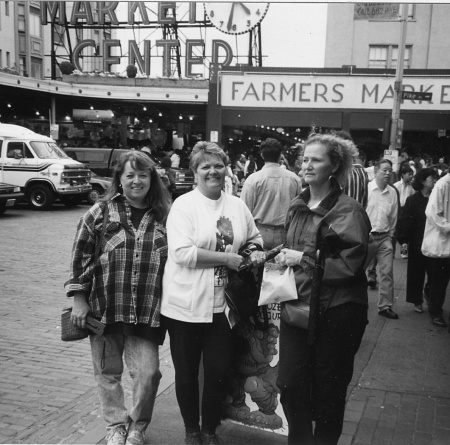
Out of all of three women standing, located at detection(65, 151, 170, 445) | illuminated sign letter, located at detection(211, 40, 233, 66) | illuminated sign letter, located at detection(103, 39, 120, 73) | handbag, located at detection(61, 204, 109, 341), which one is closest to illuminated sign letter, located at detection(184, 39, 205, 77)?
illuminated sign letter, located at detection(211, 40, 233, 66)

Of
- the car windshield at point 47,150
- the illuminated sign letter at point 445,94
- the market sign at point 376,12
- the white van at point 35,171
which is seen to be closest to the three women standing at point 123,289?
the market sign at point 376,12

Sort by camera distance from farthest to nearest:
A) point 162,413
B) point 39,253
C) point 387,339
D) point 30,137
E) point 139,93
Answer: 1. point 139,93
2. point 30,137
3. point 39,253
4. point 387,339
5. point 162,413

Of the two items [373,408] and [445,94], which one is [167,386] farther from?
[445,94]

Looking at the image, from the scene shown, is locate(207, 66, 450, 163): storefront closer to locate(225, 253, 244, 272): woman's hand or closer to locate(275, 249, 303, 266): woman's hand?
locate(225, 253, 244, 272): woman's hand

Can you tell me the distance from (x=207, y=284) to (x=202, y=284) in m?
0.03

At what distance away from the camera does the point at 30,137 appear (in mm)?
18578

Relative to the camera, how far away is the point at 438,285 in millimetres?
6391

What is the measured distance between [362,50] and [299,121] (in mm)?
9114

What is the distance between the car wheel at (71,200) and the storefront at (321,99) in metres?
6.27

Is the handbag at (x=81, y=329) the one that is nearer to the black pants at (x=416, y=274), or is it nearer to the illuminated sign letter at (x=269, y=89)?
the black pants at (x=416, y=274)

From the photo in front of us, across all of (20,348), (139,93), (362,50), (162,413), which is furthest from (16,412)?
(362,50)

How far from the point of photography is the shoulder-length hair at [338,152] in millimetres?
3004

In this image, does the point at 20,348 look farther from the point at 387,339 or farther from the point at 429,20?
the point at 429,20

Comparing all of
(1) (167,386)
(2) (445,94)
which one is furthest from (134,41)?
(1) (167,386)
